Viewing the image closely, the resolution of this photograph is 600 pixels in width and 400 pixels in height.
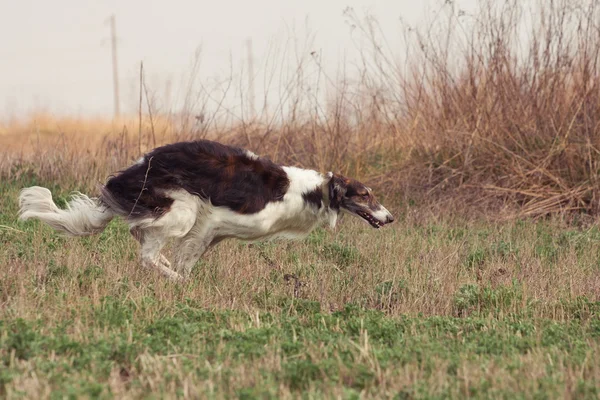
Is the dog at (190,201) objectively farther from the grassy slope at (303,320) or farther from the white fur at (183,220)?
the grassy slope at (303,320)

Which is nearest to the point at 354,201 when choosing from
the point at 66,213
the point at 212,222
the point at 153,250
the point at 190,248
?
the point at 212,222

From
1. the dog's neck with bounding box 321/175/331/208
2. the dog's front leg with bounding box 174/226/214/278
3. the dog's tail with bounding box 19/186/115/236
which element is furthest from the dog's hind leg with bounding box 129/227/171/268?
the dog's neck with bounding box 321/175/331/208

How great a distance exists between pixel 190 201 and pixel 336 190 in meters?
1.37

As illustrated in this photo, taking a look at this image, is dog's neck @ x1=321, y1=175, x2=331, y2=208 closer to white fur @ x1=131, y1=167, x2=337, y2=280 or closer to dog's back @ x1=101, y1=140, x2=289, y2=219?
white fur @ x1=131, y1=167, x2=337, y2=280

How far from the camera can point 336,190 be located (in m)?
7.40

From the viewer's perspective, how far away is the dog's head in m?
7.41

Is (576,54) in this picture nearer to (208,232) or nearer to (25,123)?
(208,232)

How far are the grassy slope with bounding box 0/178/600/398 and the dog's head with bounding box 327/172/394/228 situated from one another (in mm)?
436

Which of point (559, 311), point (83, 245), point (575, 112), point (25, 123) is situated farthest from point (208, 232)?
point (25, 123)

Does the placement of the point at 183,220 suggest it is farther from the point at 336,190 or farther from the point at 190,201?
the point at 336,190

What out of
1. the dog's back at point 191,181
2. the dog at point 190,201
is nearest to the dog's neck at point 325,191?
the dog at point 190,201

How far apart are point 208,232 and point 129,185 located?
2.61ft

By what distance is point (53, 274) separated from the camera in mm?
6680

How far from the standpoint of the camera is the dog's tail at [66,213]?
6953 millimetres
